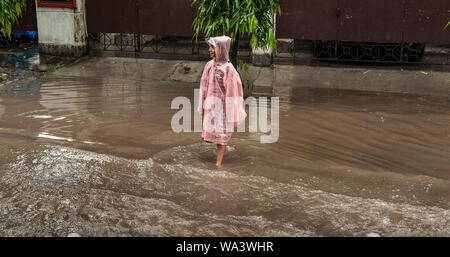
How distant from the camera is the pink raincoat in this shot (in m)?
5.80

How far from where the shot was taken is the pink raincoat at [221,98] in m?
5.80

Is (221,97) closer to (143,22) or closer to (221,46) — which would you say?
(221,46)

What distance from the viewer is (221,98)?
5891 mm

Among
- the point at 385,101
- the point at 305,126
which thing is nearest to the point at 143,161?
the point at 305,126

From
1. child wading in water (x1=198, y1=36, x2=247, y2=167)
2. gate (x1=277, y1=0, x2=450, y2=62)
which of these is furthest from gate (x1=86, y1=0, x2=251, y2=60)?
child wading in water (x1=198, y1=36, x2=247, y2=167)

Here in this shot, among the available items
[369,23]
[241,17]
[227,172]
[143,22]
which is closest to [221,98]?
[227,172]

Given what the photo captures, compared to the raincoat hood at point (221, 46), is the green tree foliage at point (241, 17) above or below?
above

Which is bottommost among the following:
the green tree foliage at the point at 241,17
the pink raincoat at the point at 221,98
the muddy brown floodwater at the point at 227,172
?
the muddy brown floodwater at the point at 227,172

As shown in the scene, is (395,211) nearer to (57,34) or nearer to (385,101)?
(385,101)

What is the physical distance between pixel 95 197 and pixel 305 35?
7.02 m

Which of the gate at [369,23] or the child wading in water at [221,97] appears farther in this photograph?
the gate at [369,23]

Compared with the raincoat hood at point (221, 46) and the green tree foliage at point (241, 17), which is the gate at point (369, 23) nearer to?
the green tree foliage at point (241, 17)

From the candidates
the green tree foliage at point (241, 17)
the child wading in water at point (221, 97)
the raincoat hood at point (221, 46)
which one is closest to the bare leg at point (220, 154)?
the child wading in water at point (221, 97)

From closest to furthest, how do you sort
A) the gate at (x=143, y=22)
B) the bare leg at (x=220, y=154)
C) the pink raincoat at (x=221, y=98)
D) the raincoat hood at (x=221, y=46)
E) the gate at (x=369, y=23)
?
1. the raincoat hood at (x=221, y=46)
2. the pink raincoat at (x=221, y=98)
3. the bare leg at (x=220, y=154)
4. the gate at (x=369, y=23)
5. the gate at (x=143, y=22)
